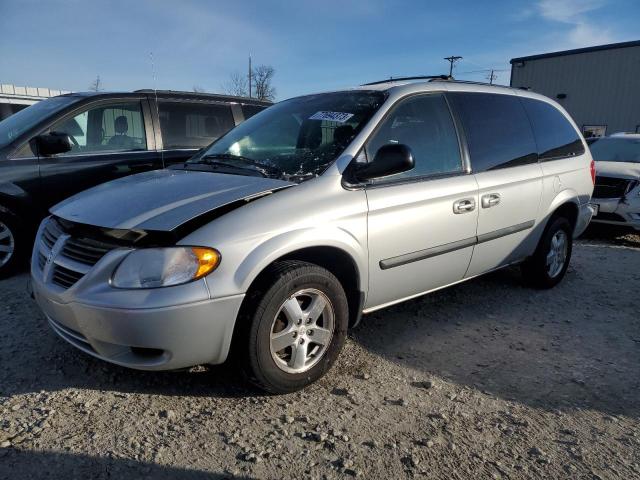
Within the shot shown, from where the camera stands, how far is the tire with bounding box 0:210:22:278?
4.35 m

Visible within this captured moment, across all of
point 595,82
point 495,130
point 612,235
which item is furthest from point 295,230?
point 595,82

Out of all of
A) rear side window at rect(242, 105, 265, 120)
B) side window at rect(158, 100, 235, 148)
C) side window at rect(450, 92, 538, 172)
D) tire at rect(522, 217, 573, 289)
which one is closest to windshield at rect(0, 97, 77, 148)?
side window at rect(158, 100, 235, 148)

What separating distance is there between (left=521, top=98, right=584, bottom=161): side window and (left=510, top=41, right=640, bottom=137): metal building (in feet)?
74.7

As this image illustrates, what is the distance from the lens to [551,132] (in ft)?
14.4

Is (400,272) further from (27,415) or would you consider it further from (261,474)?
(27,415)

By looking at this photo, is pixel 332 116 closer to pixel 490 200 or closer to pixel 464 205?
pixel 464 205

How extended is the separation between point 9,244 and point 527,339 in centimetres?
450

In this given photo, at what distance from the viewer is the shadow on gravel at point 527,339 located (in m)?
2.80

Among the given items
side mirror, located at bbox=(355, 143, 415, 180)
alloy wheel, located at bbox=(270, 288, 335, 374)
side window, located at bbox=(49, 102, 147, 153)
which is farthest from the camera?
side window, located at bbox=(49, 102, 147, 153)

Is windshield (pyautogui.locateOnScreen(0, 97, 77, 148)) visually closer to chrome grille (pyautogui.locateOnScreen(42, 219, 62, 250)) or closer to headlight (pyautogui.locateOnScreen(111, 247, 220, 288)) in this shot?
chrome grille (pyautogui.locateOnScreen(42, 219, 62, 250))

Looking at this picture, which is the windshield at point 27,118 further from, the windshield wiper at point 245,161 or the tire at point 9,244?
the windshield wiper at point 245,161

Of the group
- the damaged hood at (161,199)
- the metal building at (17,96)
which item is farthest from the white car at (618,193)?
the metal building at (17,96)

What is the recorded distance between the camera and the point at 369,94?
130 inches

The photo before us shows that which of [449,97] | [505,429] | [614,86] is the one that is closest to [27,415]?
[505,429]
